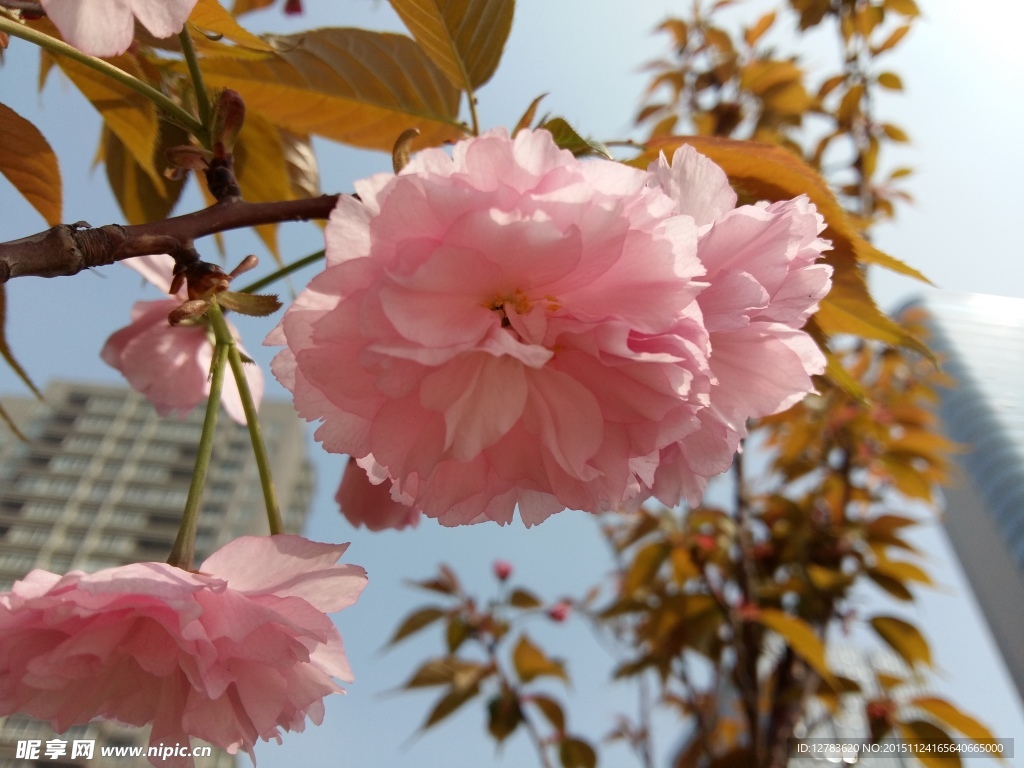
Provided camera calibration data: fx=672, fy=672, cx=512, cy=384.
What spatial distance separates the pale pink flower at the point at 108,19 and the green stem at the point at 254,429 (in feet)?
0.49

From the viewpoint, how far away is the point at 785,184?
17.0 inches

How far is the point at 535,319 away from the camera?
1.02 ft

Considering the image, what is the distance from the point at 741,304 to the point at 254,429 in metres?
0.30

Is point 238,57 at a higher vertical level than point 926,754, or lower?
higher

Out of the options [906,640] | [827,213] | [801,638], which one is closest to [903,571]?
[906,640]

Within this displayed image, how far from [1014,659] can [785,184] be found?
1.89 meters

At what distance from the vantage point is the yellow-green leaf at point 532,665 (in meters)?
1.69

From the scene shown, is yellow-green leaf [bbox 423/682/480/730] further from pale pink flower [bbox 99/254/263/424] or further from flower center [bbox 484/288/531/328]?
flower center [bbox 484/288/531/328]

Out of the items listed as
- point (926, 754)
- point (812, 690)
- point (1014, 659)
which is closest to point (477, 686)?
point (812, 690)

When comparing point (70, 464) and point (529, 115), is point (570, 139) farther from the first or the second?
point (70, 464)

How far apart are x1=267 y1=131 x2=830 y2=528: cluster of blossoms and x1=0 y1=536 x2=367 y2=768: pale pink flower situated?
0.07 metres

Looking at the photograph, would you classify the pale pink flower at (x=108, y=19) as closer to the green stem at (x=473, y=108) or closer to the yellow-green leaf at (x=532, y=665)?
the green stem at (x=473, y=108)

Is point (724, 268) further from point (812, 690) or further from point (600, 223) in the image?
point (812, 690)

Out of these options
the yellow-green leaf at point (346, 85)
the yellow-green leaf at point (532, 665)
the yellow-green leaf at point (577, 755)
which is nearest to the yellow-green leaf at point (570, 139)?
the yellow-green leaf at point (346, 85)
